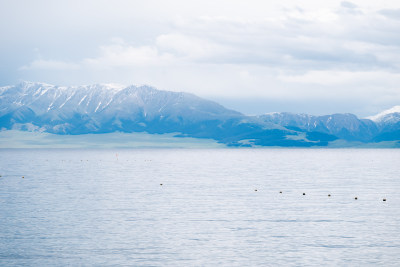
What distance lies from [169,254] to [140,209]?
26.9 meters

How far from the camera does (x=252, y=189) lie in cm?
10106

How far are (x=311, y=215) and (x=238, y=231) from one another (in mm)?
14822

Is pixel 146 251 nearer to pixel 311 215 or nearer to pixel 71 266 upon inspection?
pixel 71 266

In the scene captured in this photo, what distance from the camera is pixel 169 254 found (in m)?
44.4

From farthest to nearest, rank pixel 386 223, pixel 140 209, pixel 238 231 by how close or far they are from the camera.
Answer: pixel 140 209 < pixel 386 223 < pixel 238 231

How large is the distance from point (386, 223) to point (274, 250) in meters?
18.9

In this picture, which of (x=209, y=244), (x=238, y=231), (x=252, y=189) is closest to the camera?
(x=209, y=244)

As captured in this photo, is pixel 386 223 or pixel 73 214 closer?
pixel 386 223

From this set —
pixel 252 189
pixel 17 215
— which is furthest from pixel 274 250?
pixel 252 189

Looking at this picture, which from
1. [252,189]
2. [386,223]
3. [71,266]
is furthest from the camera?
[252,189]

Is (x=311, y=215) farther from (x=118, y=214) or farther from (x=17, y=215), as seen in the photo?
(x=17, y=215)

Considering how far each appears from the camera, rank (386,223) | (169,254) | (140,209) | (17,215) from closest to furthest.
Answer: (169,254)
(386,223)
(17,215)
(140,209)

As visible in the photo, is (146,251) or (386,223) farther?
(386,223)

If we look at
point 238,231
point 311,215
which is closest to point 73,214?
point 238,231
